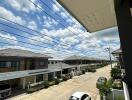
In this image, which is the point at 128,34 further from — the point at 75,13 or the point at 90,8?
the point at 75,13

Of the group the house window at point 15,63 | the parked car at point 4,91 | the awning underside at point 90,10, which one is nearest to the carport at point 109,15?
the awning underside at point 90,10

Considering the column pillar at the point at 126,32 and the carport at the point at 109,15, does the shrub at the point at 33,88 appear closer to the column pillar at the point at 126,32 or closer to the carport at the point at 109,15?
the carport at the point at 109,15

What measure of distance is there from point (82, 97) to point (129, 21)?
15428 mm

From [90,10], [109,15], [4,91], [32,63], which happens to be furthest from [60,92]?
[90,10]

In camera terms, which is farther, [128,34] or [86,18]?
[86,18]

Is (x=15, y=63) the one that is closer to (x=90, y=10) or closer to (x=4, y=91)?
(x=4, y=91)

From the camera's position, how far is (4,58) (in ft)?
76.5

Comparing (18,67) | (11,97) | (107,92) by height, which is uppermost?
(18,67)

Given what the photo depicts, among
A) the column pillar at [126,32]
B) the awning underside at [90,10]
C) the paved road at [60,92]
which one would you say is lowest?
the paved road at [60,92]

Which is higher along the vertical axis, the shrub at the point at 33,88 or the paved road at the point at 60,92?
the shrub at the point at 33,88

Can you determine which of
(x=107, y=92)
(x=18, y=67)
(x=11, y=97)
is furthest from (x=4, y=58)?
(x=107, y=92)

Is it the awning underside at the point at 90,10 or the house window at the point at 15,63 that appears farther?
the house window at the point at 15,63

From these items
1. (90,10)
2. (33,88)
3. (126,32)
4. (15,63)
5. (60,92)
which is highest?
(90,10)

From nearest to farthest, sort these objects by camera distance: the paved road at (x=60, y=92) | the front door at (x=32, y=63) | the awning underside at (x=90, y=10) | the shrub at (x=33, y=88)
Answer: the awning underside at (x=90, y=10), the paved road at (x=60, y=92), the shrub at (x=33, y=88), the front door at (x=32, y=63)
